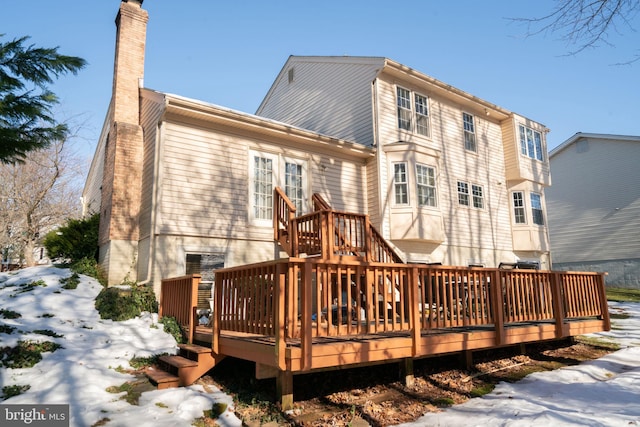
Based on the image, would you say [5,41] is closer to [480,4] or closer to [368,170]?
[480,4]

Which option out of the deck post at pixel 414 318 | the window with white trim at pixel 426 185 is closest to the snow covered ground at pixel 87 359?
the deck post at pixel 414 318

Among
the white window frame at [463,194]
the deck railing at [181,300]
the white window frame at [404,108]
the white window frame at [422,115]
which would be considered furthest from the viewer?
the white window frame at [463,194]

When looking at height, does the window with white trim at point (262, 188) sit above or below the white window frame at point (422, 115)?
below

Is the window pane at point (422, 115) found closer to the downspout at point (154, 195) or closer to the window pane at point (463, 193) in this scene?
the window pane at point (463, 193)

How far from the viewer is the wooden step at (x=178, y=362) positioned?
17.9 ft

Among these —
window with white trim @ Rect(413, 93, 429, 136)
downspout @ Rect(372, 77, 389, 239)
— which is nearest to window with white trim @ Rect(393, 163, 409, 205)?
downspout @ Rect(372, 77, 389, 239)

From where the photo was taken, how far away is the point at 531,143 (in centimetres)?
1717

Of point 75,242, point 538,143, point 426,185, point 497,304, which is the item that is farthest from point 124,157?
point 538,143

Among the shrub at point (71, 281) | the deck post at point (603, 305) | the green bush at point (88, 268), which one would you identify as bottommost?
the deck post at point (603, 305)

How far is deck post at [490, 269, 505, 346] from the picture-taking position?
6148mm

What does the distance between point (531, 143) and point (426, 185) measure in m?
7.09

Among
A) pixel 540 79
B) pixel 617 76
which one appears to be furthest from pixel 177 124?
pixel 617 76

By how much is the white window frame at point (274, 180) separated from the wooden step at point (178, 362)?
→ 4.72 m

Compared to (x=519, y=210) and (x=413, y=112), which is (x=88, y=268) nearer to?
(x=413, y=112)
